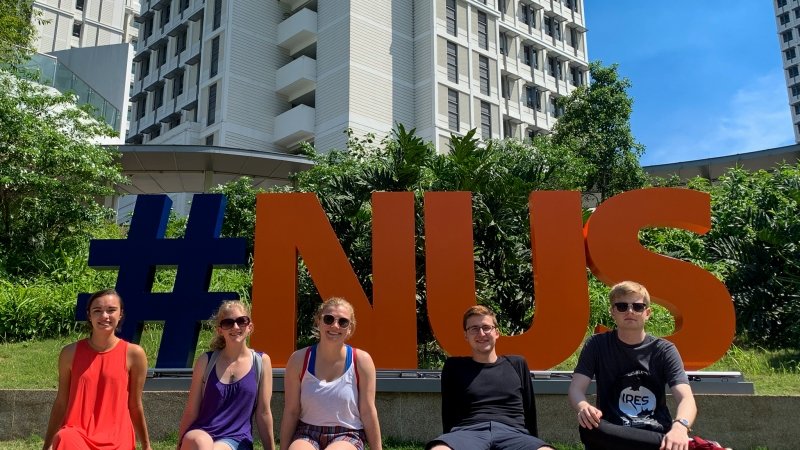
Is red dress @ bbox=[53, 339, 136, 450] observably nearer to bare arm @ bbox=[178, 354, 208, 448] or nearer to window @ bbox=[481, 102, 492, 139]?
bare arm @ bbox=[178, 354, 208, 448]

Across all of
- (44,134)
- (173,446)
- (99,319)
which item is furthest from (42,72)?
(99,319)

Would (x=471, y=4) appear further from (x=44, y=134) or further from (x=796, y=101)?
(x=796, y=101)

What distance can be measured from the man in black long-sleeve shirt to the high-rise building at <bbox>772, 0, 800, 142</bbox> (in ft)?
287

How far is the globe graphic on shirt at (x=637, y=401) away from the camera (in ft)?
15.1

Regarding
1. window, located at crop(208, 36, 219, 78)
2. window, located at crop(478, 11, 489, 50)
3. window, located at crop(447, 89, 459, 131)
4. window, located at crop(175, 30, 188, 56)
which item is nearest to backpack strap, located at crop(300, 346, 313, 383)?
window, located at crop(447, 89, 459, 131)

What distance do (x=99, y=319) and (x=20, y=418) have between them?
3404mm

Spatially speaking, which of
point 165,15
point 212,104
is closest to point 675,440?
point 212,104

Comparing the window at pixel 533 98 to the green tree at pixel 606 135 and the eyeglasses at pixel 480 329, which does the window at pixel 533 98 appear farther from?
the eyeglasses at pixel 480 329

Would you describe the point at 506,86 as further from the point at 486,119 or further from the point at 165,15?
the point at 165,15

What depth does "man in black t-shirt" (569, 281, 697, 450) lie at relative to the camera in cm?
439

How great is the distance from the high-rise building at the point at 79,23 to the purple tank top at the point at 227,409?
1962 inches

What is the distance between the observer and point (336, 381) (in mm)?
4590

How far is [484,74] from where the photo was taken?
4066 centimetres

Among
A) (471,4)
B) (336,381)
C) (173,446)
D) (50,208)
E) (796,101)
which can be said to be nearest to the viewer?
(336,381)
